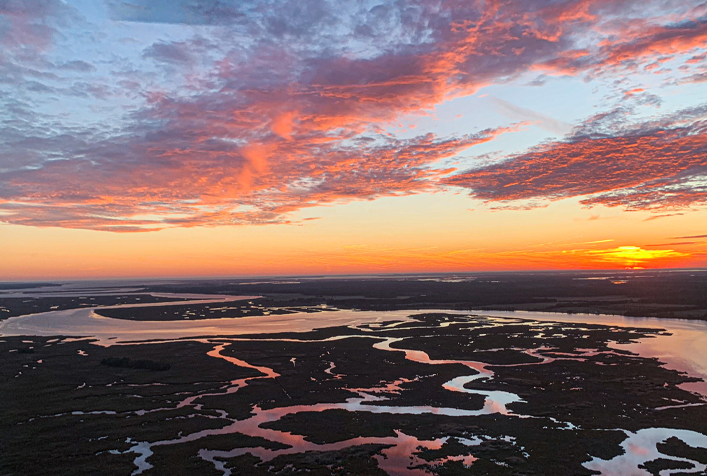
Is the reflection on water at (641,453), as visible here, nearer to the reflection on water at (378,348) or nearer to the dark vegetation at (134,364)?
the reflection on water at (378,348)

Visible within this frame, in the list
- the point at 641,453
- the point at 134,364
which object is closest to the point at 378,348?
the point at 134,364

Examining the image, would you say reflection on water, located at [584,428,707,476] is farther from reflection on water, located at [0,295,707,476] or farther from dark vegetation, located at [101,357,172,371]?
dark vegetation, located at [101,357,172,371]

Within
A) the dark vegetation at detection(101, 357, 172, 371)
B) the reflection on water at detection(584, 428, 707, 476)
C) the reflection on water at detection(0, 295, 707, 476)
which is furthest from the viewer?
the dark vegetation at detection(101, 357, 172, 371)

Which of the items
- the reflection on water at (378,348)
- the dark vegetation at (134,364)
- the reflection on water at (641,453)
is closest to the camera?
the reflection on water at (641,453)

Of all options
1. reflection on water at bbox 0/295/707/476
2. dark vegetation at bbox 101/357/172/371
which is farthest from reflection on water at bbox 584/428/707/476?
dark vegetation at bbox 101/357/172/371

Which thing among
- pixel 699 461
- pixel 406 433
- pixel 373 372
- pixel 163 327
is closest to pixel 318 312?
pixel 163 327

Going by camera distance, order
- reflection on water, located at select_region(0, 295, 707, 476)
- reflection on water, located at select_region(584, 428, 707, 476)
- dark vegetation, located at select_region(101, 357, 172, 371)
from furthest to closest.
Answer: dark vegetation, located at select_region(101, 357, 172, 371) < reflection on water, located at select_region(0, 295, 707, 476) < reflection on water, located at select_region(584, 428, 707, 476)

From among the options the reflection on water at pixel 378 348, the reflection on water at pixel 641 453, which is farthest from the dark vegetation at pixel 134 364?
the reflection on water at pixel 641 453

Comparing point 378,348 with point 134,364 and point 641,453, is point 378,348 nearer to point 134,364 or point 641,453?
point 134,364

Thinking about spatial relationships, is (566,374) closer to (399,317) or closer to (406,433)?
(406,433)
